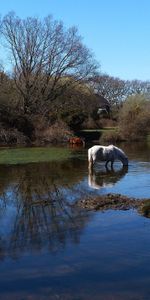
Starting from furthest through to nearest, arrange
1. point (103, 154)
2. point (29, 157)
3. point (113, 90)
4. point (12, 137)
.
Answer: point (113, 90) → point (12, 137) → point (29, 157) → point (103, 154)

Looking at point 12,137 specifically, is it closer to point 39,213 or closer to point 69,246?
point 39,213

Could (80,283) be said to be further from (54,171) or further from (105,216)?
(54,171)

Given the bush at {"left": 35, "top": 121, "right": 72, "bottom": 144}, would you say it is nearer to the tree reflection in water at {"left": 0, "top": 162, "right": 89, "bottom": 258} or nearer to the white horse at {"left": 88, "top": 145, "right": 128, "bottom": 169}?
the white horse at {"left": 88, "top": 145, "right": 128, "bottom": 169}

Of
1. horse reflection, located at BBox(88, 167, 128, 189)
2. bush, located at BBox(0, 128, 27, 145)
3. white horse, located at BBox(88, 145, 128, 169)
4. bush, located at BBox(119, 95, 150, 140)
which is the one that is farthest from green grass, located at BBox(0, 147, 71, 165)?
bush, located at BBox(119, 95, 150, 140)

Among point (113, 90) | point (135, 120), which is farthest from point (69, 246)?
point (113, 90)

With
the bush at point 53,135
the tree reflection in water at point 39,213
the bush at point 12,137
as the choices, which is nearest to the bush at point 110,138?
the bush at point 53,135

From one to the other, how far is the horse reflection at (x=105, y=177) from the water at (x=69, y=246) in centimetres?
45

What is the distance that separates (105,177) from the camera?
2270 centimetres

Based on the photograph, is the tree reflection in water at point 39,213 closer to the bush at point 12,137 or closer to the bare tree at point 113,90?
the bush at point 12,137

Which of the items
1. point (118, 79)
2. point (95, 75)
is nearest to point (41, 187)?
point (95, 75)

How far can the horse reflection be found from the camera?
66.7ft

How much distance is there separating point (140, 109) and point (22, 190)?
3938 centimetres

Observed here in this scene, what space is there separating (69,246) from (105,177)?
38.6ft

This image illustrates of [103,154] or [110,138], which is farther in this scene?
[110,138]
